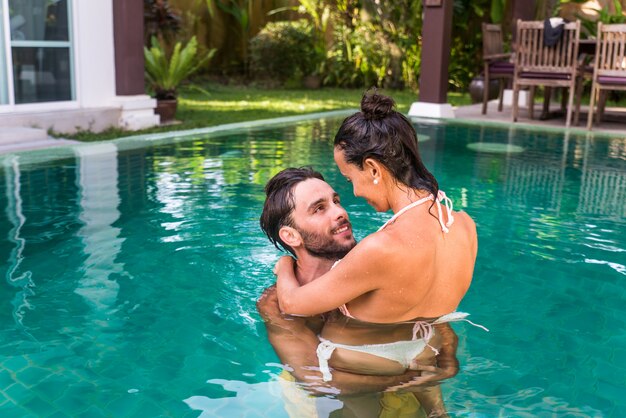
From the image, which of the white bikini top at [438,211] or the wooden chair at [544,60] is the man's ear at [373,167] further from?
the wooden chair at [544,60]

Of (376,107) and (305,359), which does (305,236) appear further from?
(376,107)

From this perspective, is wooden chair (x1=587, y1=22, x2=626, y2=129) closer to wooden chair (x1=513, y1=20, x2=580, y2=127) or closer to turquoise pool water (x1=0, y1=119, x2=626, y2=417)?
wooden chair (x1=513, y1=20, x2=580, y2=127)

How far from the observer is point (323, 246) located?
2.62m

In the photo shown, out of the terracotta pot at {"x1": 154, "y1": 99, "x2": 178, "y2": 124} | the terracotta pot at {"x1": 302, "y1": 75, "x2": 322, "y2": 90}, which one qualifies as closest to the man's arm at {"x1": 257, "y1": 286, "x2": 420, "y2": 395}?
the terracotta pot at {"x1": 154, "y1": 99, "x2": 178, "y2": 124}

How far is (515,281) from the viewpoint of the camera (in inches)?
155

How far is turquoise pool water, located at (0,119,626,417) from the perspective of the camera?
264 centimetres

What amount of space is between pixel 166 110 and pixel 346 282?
8272mm

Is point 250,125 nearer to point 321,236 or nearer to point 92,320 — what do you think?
point 92,320

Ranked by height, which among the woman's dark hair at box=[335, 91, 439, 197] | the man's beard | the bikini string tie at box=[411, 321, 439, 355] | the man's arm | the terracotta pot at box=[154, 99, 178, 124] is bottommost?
the man's arm

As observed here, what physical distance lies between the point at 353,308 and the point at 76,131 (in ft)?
23.5

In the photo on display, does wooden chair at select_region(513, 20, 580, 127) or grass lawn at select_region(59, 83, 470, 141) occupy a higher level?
wooden chair at select_region(513, 20, 580, 127)

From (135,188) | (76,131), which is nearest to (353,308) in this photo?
(135,188)

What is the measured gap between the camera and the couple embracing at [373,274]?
85.8 inches

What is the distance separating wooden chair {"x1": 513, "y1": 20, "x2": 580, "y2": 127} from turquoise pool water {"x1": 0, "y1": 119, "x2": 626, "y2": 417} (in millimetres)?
2882
